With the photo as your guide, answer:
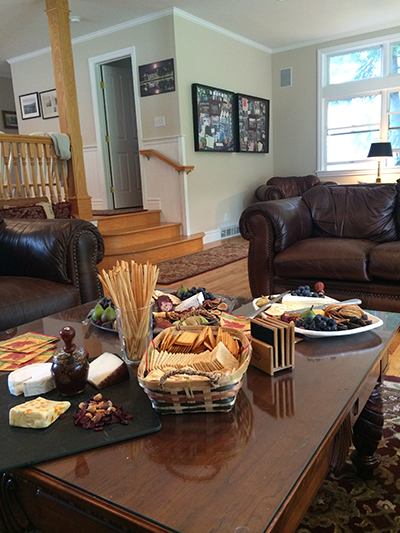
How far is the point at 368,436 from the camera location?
1.28 m

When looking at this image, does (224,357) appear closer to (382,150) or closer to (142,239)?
(142,239)

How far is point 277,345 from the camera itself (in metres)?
0.99

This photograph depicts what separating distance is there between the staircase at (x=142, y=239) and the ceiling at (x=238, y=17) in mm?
2353

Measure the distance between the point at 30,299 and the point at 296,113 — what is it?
6048 mm

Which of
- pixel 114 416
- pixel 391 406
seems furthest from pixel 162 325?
pixel 391 406

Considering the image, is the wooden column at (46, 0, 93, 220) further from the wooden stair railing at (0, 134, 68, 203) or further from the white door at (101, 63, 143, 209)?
the white door at (101, 63, 143, 209)

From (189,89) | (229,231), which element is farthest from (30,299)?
(229,231)

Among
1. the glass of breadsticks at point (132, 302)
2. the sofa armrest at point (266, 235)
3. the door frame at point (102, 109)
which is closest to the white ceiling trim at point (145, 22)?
the door frame at point (102, 109)

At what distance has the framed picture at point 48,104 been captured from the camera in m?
6.35

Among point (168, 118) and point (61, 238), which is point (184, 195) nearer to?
point (168, 118)

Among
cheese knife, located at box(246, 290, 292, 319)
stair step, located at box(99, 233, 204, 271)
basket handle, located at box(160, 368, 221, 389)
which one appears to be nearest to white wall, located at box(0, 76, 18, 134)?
stair step, located at box(99, 233, 204, 271)

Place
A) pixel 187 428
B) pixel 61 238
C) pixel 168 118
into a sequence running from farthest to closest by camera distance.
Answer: pixel 168 118, pixel 61 238, pixel 187 428

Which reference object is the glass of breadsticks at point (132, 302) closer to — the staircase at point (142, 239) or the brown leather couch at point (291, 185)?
the staircase at point (142, 239)

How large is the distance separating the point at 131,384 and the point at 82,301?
1333 mm
